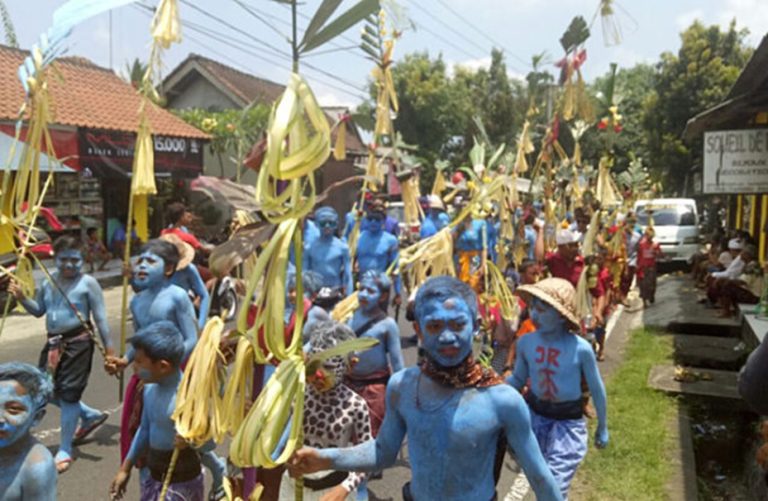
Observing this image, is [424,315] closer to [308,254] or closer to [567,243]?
[567,243]

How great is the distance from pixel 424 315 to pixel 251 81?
2679cm

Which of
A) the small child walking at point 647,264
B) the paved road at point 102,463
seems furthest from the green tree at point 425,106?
the paved road at point 102,463

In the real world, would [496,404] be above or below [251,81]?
below

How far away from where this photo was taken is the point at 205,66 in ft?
80.7

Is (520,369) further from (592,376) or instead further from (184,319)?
(184,319)

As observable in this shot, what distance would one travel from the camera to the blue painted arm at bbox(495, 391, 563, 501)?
240 centimetres

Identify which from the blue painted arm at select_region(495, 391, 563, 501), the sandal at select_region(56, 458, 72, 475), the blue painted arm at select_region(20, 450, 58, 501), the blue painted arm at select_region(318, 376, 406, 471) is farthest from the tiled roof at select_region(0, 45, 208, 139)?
the blue painted arm at select_region(495, 391, 563, 501)

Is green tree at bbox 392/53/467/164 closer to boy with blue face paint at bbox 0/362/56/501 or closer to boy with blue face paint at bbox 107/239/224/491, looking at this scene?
boy with blue face paint at bbox 107/239/224/491

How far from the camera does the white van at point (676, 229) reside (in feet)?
54.6

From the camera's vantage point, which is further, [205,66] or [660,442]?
[205,66]

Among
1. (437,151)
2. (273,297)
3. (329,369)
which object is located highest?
(437,151)

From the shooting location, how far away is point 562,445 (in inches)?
141

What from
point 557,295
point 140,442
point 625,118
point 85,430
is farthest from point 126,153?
point 625,118

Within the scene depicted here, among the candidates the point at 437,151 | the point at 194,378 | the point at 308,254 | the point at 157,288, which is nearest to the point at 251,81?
the point at 437,151
